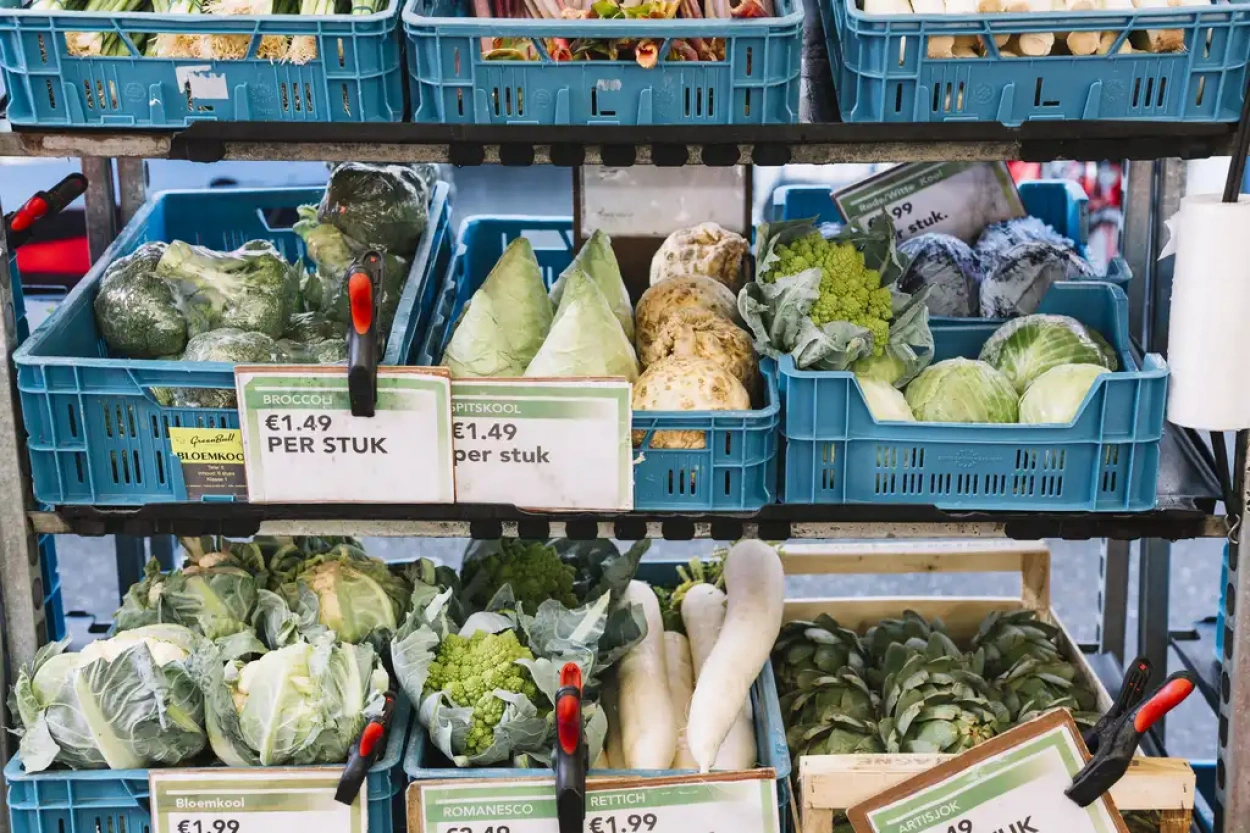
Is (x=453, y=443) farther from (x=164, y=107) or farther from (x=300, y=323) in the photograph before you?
(x=164, y=107)

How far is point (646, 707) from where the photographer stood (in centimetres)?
246

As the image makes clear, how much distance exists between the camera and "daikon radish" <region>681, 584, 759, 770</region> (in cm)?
245

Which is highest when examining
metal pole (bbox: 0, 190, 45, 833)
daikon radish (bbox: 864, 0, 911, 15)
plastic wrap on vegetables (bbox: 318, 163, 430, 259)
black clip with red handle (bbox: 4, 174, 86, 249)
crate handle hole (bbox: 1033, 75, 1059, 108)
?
daikon radish (bbox: 864, 0, 911, 15)

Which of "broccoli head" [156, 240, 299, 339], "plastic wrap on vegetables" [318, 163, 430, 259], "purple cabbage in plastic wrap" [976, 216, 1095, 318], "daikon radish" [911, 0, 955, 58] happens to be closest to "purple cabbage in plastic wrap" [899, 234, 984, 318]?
"purple cabbage in plastic wrap" [976, 216, 1095, 318]

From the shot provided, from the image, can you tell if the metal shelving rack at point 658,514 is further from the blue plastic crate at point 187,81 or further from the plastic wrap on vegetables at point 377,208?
the plastic wrap on vegetables at point 377,208

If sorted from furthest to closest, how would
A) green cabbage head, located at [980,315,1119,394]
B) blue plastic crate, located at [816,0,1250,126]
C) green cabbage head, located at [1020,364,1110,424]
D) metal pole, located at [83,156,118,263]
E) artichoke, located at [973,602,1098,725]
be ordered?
metal pole, located at [83,156,118,263] < artichoke, located at [973,602,1098,725] < green cabbage head, located at [980,315,1119,394] < green cabbage head, located at [1020,364,1110,424] < blue plastic crate, located at [816,0,1250,126]

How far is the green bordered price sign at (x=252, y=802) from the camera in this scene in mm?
2232

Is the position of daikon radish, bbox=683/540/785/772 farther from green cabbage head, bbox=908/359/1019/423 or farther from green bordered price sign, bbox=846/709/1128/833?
green cabbage head, bbox=908/359/1019/423

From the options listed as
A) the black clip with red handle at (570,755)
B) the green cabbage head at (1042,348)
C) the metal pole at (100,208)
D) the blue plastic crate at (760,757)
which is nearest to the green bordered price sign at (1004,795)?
the blue plastic crate at (760,757)

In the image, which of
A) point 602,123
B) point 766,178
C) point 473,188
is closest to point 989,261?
point 602,123

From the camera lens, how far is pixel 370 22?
2.05 metres

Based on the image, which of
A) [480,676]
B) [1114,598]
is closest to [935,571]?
[1114,598]

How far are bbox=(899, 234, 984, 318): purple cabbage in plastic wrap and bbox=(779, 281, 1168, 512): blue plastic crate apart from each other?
568mm

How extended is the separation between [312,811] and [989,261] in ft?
5.35
